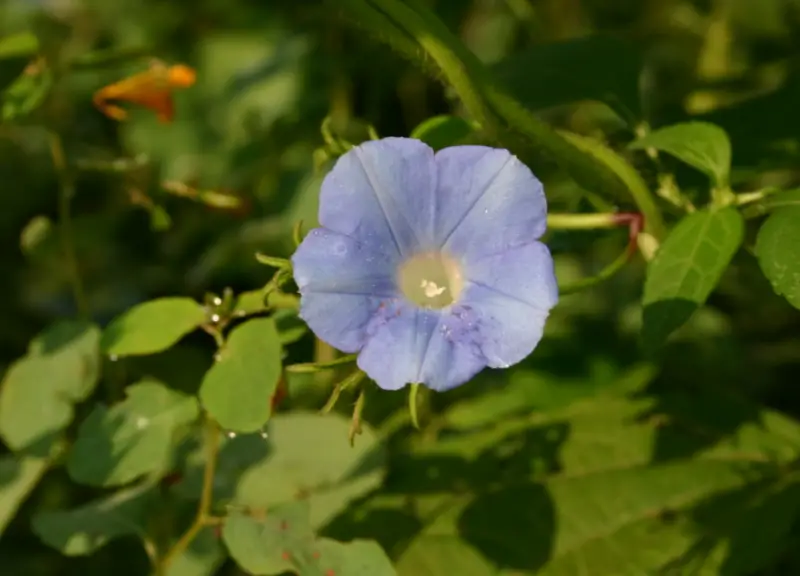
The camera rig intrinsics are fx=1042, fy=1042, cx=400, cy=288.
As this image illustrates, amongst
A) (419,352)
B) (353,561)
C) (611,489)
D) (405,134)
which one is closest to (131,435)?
(353,561)

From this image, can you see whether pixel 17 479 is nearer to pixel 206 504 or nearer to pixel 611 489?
pixel 206 504

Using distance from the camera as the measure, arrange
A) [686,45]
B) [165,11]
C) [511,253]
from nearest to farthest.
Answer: [511,253] < [686,45] < [165,11]

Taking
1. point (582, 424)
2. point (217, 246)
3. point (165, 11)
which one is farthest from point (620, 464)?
point (165, 11)

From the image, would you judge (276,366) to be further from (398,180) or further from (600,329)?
(600,329)

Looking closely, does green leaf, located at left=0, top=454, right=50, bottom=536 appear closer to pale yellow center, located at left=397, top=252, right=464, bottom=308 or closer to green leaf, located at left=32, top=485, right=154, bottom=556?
green leaf, located at left=32, top=485, right=154, bottom=556

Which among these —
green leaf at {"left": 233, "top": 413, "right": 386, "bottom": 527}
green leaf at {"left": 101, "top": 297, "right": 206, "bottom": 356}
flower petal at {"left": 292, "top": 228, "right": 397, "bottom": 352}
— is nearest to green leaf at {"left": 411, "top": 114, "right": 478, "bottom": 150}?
flower petal at {"left": 292, "top": 228, "right": 397, "bottom": 352}
